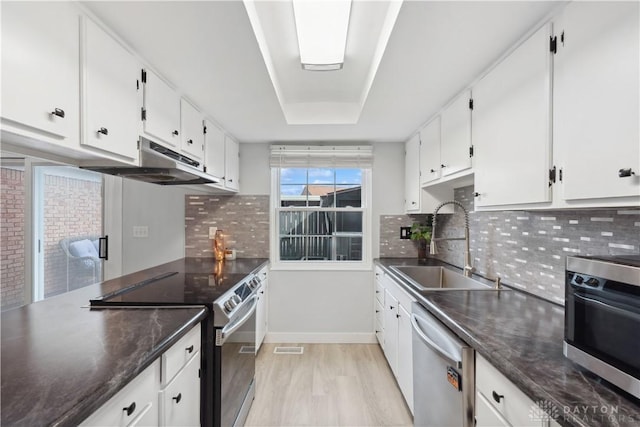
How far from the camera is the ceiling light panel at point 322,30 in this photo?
1367 millimetres

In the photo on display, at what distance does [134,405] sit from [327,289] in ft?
8.00

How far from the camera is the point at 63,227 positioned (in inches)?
110

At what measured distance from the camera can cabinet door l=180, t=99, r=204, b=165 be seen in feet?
6.35

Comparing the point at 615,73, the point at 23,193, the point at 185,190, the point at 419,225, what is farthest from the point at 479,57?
the point at 23,193

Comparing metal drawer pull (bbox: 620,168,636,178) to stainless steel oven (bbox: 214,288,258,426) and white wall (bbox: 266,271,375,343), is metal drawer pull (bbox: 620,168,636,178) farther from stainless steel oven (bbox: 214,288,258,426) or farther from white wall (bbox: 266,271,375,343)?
white wall (bbox: 266,271,375,343)

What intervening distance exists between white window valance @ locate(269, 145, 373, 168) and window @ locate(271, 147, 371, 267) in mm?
141

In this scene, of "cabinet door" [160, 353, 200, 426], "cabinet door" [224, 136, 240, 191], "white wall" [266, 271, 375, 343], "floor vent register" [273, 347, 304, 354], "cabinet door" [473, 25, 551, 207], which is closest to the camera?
"cabinet door" [160, 353, 200, 426]

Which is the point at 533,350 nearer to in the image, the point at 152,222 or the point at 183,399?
the point at 183,399

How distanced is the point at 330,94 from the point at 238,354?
2.11 m

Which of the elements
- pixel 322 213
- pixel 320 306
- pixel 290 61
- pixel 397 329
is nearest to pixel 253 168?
pixel 322 213

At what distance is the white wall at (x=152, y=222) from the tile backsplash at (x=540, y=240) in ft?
9.55

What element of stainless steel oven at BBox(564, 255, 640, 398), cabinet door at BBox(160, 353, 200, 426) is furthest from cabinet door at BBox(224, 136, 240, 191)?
stainless steel oven at BBox(564, 255, 640, 398)

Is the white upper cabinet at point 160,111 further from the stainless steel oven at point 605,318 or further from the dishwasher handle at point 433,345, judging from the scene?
the stainless steel oven at point 605,318

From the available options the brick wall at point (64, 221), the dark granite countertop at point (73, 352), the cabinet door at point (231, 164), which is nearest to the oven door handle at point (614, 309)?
the dark granite countertop at point (73, 352)
